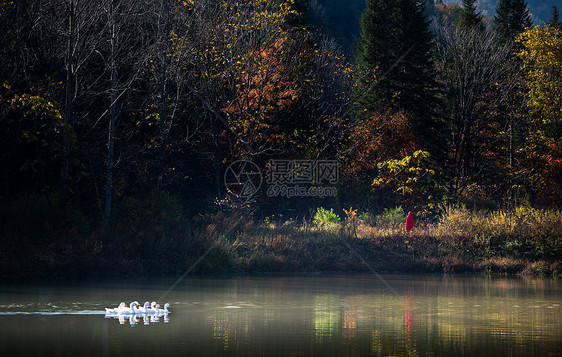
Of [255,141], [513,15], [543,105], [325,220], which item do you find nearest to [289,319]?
[325,220]

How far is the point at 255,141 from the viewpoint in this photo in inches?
1511

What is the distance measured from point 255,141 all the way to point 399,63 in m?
15.2

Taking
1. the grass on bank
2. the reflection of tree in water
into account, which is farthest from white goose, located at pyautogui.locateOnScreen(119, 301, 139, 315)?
the grass on bank

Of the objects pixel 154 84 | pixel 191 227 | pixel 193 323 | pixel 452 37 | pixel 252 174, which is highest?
pixel 452 37

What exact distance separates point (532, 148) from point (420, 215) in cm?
1007

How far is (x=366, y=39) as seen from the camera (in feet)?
170

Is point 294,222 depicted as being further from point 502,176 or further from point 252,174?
point 502,176

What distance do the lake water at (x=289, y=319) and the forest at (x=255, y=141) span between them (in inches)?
194

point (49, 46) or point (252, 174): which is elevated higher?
point (49, 46)

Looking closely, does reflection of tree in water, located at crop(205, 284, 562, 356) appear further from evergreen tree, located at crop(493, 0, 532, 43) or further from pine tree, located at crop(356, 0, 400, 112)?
evergreen tree, located at crop(493, 0, 532, 43)

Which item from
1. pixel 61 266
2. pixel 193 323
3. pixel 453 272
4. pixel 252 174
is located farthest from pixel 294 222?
pixel 193 323

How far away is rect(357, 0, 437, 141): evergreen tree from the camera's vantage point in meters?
47.8

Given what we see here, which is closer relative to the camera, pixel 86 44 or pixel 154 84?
pixel 86 44

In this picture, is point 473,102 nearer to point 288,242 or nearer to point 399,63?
point 399,63
